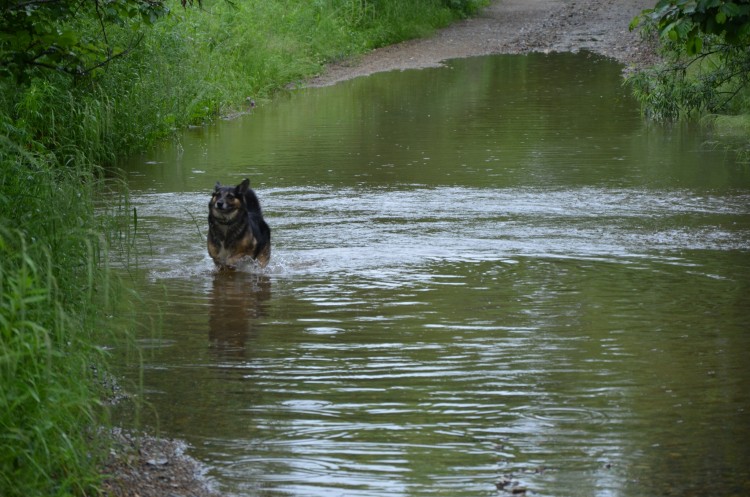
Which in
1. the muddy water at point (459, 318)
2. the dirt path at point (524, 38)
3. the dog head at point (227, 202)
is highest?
the dirt path at point (524, 38)

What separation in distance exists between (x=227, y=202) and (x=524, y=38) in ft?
86.6

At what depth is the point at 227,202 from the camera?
11719 mm

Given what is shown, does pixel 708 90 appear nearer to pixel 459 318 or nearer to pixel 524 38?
pixel 459 318

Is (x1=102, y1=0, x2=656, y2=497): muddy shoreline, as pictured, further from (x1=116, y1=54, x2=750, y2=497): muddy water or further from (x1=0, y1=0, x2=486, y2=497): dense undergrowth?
(x1=116, y1=54, x2=750, y2=497): muddy water

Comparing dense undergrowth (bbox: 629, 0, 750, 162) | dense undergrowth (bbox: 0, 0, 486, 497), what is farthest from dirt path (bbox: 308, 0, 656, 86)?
dense undergrowth (bbox: 629, 0, 750, 162)

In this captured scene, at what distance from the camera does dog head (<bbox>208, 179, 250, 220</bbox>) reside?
38.5 ft

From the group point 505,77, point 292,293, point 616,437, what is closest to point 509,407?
point 616,437

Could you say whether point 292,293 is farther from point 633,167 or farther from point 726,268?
point 633,167

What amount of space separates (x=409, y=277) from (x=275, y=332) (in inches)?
84.4

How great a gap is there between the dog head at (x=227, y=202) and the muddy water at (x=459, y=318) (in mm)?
525

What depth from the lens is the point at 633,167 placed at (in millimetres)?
17578

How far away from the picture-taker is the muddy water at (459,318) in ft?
21.7

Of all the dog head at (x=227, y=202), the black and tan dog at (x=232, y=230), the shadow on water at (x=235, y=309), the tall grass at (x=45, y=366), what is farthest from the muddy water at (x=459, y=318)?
the tall grass at (x=45, y=366)

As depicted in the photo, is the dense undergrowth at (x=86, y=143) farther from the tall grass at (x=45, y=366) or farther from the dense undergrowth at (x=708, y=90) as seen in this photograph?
the dense undergrowth at (x=708, y=90)
